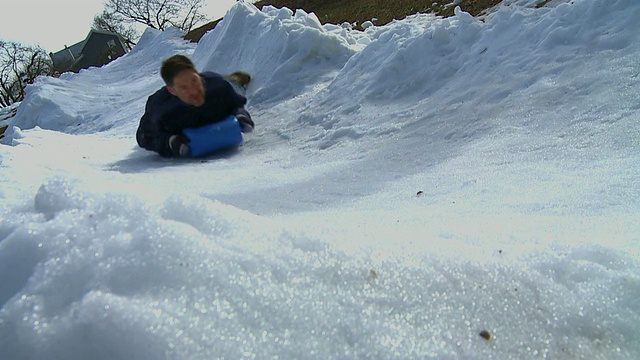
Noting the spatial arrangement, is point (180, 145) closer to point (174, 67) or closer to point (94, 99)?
point (174, 67)

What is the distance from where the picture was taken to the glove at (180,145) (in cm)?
378

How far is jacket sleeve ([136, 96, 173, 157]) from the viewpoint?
392cm

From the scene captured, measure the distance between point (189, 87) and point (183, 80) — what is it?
72 mm

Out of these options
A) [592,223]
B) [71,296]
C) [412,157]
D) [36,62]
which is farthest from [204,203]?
[36,62]

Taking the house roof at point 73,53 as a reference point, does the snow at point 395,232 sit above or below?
below

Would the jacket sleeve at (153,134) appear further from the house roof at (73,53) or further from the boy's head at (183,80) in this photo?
the house roof at (73,53)

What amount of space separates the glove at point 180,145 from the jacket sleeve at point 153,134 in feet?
0.28


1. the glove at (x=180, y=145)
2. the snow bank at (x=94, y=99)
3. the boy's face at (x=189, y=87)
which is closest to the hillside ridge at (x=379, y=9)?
the snow bank at (x=94, y=99)

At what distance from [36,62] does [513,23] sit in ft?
117

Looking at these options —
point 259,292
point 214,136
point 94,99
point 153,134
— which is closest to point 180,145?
point 214,136

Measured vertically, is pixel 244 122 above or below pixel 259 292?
below

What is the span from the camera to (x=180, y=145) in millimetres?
3787

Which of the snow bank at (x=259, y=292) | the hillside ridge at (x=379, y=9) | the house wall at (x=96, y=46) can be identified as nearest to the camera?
the snow bank at (x=259, y=292)

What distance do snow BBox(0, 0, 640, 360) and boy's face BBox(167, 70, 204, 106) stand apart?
0.59m
